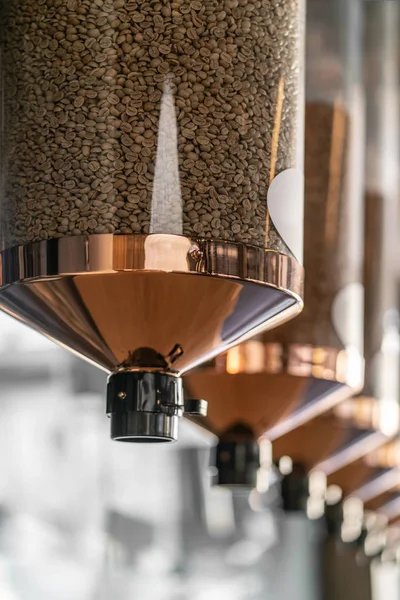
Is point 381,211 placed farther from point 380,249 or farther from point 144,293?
point 144,293

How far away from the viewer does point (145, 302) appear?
3.04 feet

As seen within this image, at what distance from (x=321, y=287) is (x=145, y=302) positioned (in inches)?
22.6

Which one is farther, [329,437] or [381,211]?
[381,211]

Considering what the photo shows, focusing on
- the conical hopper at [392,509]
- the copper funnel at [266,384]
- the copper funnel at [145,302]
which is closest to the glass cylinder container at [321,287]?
the copper funnel at [266,384]

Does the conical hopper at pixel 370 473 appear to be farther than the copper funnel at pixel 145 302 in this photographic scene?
Yes

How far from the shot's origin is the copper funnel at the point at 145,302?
2.99ft

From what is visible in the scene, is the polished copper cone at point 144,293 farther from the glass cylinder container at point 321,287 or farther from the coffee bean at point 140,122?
the glass cylinder container at point 321,287

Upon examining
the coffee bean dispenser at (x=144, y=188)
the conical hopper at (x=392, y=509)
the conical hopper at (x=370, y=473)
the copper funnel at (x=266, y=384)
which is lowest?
the conical hopper at (x=392, y=509)

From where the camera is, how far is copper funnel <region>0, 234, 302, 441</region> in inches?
35.8

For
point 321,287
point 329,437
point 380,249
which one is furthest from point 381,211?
point 321,287

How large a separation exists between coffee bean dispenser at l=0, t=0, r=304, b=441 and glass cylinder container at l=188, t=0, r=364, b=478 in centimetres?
36

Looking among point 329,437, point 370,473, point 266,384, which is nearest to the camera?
point 266,384

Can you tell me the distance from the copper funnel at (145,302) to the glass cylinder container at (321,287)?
351 mm

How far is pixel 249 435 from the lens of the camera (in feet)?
4.69
